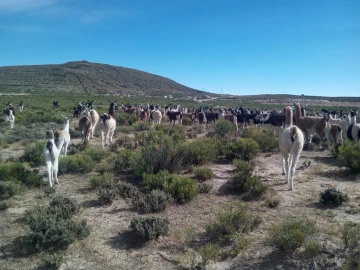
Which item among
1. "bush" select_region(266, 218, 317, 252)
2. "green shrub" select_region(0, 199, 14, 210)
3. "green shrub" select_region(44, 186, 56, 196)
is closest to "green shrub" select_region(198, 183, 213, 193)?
"bush" select_region(266, 218, 317, 252)

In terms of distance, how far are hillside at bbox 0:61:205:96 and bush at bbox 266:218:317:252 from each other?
8067 centimetres

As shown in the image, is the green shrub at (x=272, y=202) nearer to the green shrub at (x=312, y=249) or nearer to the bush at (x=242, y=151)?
the green shrub at (x=312, y=249)

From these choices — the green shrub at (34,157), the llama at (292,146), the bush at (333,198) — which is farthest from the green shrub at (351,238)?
the green shrub at (34,157)

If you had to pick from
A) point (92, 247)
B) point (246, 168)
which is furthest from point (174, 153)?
point (92, 247)

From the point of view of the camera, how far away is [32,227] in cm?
615

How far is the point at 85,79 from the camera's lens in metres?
101

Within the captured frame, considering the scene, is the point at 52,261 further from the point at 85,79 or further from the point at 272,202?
the point at 85,79

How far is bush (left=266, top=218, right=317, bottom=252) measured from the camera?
552cm

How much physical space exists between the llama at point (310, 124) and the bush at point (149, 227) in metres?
11.1

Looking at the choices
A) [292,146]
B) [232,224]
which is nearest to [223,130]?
[292,146]

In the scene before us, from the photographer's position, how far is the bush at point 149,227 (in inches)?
243

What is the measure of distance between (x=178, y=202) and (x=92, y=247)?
2.65 meters

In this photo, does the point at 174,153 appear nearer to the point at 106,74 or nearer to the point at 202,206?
the point at 202,206

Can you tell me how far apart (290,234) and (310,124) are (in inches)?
435
